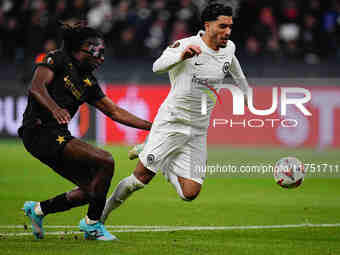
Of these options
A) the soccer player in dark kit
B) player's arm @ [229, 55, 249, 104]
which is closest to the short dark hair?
player's arm @ [229, 55, 249, 104]

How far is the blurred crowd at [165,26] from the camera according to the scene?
2002 centimetres

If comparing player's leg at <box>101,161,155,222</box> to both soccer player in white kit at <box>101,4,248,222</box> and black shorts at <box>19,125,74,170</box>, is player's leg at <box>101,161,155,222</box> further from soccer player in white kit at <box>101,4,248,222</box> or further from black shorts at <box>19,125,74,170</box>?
black shorts at <box>19,125,74,170</box>

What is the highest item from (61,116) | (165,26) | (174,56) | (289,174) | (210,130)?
(165,26)

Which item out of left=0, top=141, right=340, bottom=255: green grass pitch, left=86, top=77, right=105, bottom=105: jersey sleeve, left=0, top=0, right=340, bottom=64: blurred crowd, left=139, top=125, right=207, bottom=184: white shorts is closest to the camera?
left=0, top=141, right=340, bottom=255: green grass pitch

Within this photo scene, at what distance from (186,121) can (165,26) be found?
12390 millimetres

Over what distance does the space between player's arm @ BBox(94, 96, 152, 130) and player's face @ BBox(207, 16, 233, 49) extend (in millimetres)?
1183

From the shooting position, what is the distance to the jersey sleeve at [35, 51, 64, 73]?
24.9 ft

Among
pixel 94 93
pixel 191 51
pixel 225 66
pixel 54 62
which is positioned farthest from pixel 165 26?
pixel 54 62

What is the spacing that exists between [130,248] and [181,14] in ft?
46.1

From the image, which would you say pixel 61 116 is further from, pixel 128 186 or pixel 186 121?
pixel 186 121

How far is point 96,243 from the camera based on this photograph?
7.72 meters

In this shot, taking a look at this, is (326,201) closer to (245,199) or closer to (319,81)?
(245,199)

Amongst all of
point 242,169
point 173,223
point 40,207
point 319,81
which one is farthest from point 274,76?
point 40,207

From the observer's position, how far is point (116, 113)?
8.49 m
